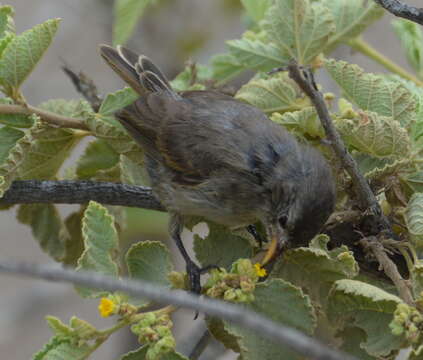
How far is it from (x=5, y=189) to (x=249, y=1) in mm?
1251

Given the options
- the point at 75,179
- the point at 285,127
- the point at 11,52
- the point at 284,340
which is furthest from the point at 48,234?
the point at 284,340

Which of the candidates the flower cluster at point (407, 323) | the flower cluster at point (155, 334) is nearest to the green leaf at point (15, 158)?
the flower cluster at point (155, 334)

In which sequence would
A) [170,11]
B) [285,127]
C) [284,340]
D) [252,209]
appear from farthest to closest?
[170,11] < [252,209] < [285,127] < [284,340]

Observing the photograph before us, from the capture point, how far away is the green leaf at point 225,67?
9.85ft

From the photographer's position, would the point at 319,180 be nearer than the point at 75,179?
Yes

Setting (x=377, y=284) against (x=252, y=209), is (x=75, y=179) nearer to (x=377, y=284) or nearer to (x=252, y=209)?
(x=252, y=209)

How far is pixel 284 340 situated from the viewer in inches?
47.7

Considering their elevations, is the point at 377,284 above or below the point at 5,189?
above

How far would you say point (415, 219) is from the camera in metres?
2.10

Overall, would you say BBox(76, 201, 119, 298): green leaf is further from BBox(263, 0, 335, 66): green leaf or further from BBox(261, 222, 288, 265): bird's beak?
BBox(263, 0, 335, 66): green leaf

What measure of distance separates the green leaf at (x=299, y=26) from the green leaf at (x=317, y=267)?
0.70m

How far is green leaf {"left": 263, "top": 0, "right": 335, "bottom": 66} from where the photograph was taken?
2.54m

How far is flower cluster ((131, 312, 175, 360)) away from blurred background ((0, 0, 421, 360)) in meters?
0.92

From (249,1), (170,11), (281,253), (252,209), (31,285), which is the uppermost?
(249,1)
